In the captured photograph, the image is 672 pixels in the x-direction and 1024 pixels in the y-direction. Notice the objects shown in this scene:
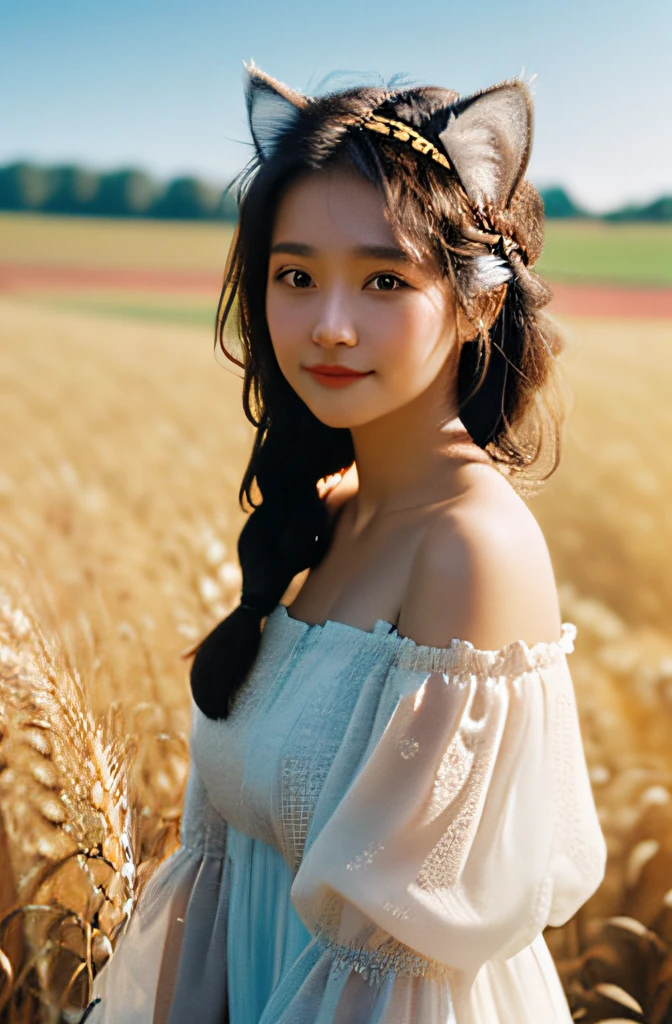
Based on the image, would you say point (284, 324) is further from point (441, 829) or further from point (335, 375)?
point (441, 829)

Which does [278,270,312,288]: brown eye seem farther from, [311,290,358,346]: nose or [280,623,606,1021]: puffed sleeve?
[280,623,606,1021]: puffed sleeve

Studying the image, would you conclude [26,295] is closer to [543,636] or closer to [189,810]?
[189,810]

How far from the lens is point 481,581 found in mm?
839

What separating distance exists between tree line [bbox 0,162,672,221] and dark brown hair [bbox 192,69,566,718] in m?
2.58

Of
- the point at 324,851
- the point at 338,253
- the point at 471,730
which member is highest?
the point at 338,253

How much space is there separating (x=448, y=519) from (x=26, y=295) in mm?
3493

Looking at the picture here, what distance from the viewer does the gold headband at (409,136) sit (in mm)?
918

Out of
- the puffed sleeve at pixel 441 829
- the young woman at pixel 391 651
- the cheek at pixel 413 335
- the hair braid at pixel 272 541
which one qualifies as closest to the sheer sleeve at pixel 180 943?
the young woman at pixel 391 651

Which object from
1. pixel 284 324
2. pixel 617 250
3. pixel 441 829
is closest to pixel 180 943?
pixel 441 829

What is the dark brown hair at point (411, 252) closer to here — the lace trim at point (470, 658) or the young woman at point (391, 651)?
the young woman at point (391, 651)

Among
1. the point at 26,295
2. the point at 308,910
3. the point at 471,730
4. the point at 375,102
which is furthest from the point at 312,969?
the point at 26,295

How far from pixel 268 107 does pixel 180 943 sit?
0.92 meters

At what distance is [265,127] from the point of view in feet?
3.34

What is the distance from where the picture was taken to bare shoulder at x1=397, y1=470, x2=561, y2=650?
843 millimetres
